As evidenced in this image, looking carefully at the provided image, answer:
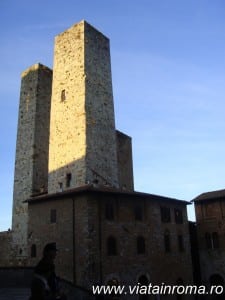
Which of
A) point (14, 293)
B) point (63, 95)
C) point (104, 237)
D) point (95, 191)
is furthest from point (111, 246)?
point (63, 95)

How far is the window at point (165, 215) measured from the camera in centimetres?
2539

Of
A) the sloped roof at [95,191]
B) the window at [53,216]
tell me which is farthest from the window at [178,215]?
the window at [53,216]

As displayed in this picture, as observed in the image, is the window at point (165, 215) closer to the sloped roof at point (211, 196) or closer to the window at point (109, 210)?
the window at point (109, 210)

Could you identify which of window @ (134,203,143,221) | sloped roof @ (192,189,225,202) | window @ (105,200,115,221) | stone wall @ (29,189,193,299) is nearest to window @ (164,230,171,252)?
stone wall @ (29,189,193,299)

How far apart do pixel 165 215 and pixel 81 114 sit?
9.62 metres

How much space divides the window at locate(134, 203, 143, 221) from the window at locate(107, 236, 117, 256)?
2.54 metres

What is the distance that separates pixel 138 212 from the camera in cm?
2355

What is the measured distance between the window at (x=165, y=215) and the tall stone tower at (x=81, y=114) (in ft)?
14.2

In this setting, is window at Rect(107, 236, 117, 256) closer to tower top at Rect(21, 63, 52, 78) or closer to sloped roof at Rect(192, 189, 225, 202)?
sloped roof at Rect(192, 189, 225, 202)

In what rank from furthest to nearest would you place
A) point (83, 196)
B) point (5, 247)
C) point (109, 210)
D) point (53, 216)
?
point (5, 247) → point (53, 216) → point (109, 210) → point (83, 196)

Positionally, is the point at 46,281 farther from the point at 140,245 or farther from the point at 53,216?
the point at 140,245

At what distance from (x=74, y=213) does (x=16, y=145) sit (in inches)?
505

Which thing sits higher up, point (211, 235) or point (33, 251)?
point (211, 235)

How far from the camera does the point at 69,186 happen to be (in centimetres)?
2564
